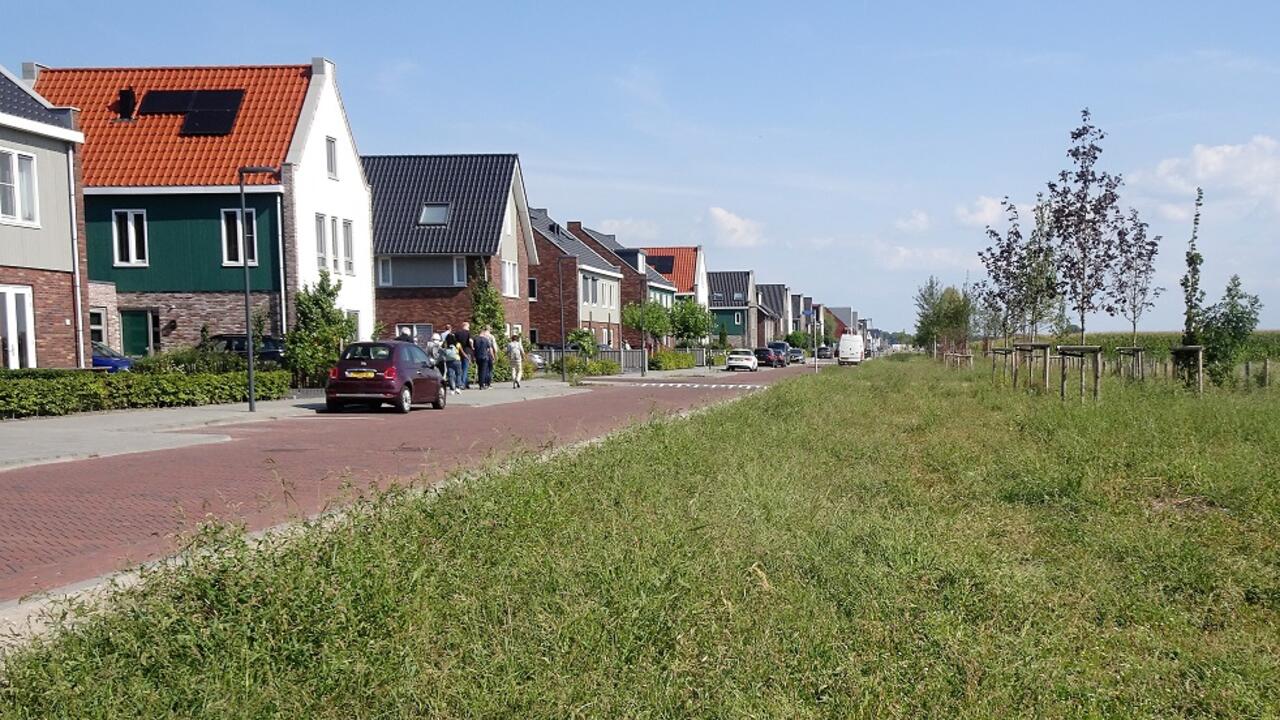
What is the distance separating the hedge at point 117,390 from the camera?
17297mm

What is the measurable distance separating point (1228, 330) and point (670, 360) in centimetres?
4013

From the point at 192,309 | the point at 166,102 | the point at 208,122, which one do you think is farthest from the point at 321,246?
the point at 166,102

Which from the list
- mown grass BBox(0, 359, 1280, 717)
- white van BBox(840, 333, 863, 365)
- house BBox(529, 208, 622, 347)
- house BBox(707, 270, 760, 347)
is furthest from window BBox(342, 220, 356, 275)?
house BBox(707, 270, 760, 347)

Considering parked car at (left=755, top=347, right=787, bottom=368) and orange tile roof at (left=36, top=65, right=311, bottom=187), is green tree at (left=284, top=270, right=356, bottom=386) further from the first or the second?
parked car at (left=755, top=347, right=787, bottom=368)

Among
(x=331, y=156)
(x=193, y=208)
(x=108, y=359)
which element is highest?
(x=331, y=156)

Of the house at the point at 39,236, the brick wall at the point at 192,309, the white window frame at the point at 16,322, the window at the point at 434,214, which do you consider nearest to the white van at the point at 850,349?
the window at the point at 434,214

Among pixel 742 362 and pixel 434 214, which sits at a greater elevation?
pixel 434 214

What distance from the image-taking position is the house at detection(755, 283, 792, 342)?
114287 millimetres

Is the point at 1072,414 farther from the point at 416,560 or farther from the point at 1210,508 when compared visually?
the point at 416,560

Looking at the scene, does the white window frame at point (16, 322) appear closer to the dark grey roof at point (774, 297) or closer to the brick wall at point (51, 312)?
the brick wall at point (51, 312)

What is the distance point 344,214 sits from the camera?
34.5 metres

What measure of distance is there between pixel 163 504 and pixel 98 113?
27048 mm

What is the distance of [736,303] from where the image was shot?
10006 cm

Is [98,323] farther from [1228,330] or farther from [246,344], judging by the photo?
[1228,330]
